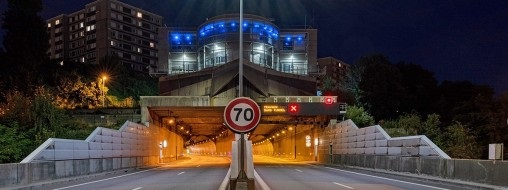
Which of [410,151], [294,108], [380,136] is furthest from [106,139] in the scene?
[294,108]

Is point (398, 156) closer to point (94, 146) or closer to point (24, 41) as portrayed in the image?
point (94, 146)

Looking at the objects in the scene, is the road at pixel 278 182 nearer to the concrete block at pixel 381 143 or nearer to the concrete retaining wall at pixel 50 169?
the concrete retaining wall at pixel 50 169

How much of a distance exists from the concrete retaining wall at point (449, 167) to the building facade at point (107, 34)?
108 m

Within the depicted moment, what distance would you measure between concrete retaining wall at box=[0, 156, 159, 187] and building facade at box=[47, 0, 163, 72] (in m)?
104

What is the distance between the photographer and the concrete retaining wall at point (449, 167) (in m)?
15.9

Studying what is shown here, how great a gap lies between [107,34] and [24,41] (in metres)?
64.9

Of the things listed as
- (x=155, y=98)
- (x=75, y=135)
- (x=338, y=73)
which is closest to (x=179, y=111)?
(x=155, y=98)

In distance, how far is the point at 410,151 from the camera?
24734 millimetres

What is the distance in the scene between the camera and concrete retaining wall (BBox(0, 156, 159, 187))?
52.4 feet

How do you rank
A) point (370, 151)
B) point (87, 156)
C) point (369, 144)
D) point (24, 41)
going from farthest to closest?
point (24, 41) → point (369, 144) → point (370, 151) → point (87, 156)

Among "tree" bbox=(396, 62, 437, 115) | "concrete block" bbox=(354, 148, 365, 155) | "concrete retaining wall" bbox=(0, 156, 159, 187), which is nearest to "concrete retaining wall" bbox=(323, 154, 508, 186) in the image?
"concrete block" bbox=(354, 148, 365, 155)

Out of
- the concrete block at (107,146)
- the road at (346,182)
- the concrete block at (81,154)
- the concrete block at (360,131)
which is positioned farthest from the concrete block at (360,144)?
the concrete block at (81,154)

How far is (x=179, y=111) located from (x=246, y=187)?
41.3 metres

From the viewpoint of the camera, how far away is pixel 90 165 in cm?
2481
